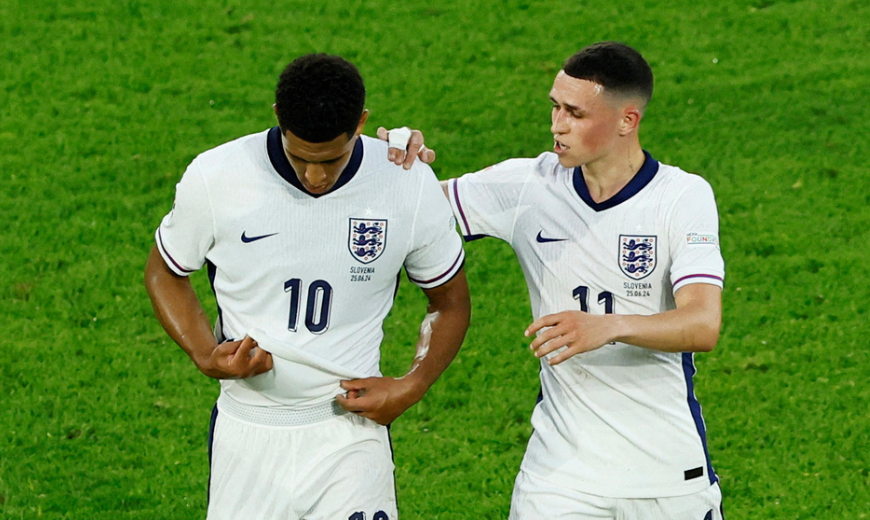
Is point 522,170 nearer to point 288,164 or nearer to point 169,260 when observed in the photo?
point 288,164

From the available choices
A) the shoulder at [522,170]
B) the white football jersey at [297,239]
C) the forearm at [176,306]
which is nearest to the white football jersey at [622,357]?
the shoulder at [522,170]

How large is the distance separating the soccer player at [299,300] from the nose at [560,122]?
0.51 metres

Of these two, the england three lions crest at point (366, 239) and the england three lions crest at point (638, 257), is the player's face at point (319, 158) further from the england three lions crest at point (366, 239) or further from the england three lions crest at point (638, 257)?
the england three lions crest at point (638, 257)

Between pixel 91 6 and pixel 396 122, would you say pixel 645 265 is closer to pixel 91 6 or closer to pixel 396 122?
pixel 396 122

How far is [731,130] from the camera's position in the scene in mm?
11016

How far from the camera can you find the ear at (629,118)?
4.66 m

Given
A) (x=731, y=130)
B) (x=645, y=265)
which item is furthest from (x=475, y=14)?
(x=645, y=265)

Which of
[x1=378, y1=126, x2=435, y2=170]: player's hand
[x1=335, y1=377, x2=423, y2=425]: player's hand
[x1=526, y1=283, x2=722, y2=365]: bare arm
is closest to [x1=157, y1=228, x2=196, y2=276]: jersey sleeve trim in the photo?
[x1=335, y1=377, x2=423, y2=425]: player's hand

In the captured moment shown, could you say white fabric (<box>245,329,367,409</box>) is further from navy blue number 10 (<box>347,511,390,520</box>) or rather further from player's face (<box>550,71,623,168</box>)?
player's face (<box>550,71,623,168</box>)

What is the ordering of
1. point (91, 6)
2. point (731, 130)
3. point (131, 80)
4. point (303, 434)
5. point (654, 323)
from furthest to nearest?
1. point (91, 6)
2. point (131, 80)
3. point (731, 130)
4. point (303, 434)
5. point (654, 323)

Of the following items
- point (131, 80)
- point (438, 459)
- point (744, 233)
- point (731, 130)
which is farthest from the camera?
point (131, 80)

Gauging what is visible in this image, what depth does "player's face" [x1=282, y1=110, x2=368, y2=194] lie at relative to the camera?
13.2 feet

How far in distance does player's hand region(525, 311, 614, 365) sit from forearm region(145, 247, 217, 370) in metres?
1.16

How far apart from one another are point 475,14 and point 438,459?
658 centimetres
